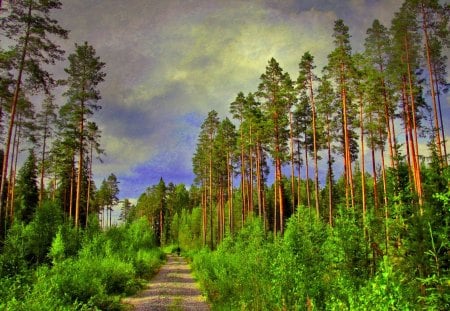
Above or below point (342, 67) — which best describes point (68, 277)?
below

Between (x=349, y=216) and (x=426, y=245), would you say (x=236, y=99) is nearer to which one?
(x=349, y=216)

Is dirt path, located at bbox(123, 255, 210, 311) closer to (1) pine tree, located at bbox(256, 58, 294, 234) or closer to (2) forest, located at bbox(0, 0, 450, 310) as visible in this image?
(2) forest, located at bbox(0, 0, 450, 310)

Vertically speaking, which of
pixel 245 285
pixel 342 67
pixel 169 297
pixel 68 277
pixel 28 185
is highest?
pixel 342 67

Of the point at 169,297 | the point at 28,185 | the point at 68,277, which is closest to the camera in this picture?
the point at 68,277

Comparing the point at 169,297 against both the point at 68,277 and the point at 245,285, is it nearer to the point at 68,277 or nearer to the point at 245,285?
the point at 245,285

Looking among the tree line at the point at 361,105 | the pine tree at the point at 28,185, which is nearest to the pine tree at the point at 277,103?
the tree line at the point at 361,105

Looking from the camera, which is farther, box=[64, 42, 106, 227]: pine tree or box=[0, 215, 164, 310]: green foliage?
box=[64, 42, 106, 227]: pine tree

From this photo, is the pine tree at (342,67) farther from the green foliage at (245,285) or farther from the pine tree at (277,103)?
the green foliage at (245,285)

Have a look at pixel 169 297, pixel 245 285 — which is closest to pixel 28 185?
pixel 169 297

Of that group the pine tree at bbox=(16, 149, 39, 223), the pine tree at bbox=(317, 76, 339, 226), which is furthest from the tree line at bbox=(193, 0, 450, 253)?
the pine tree at bbox=(16, 149, 39, 223)

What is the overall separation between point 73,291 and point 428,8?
25.0 metres

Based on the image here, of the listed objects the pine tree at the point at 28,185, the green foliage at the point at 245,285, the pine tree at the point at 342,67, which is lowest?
the green foliage at the point at 245,285

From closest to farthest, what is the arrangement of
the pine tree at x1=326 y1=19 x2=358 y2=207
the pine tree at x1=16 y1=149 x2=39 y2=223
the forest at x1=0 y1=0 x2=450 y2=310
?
the forest at x1=0 y1=0 x2=450 y2=310 < the pine tree at x1=326 y1=19 x2=358 y2=207 < the pine tree at x1=16 y1=149 x2=39 y2=223

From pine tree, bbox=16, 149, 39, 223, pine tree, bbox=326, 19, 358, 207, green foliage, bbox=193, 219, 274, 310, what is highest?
pine tree, bbox=326, 19, 358, 207
